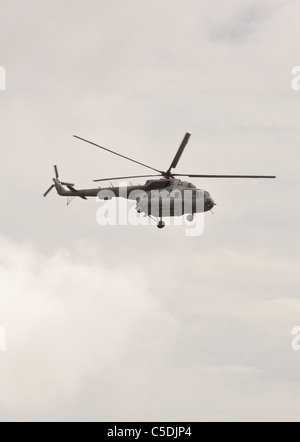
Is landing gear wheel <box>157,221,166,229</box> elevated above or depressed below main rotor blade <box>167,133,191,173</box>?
A: below

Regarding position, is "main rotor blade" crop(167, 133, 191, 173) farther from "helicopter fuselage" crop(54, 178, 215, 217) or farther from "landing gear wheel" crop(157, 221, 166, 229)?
"landing gear wheel" crop(157, 221, 166, 229)

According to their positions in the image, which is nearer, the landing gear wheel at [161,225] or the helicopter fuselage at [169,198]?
the helicopter fuselage at [169,198]

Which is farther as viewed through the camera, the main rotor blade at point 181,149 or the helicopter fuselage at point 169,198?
the helicopter fuselage at point 169,198

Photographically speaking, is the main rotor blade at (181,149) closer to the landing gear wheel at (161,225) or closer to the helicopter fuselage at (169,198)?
the helicopter fuselage at (169,198)

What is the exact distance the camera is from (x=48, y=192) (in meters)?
103

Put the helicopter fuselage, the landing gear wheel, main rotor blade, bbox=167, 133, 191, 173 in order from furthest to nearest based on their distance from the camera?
the landing gear wheel → the helicopter fuselage → main rotor blade, bbox=167, 133, 191, 173

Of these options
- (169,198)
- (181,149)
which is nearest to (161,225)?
(169,198)

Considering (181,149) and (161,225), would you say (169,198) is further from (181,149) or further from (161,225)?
(181,149)

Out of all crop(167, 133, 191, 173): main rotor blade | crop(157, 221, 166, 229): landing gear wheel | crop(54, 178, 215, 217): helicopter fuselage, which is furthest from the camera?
crop(157, 221, 166, 229): landing gear wheel

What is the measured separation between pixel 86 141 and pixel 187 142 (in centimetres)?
1076

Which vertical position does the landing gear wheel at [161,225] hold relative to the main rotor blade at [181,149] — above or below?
below

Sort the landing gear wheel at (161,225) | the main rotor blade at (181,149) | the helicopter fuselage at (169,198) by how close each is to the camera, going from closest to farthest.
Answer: the main rotor blade at (181,149) < the helicopter fuselage at (169,198) < the landing gear wheel at (161,225)

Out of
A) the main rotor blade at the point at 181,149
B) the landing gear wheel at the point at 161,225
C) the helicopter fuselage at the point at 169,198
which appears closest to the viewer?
the main rotor blade at the point at 181,149
